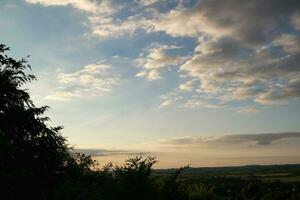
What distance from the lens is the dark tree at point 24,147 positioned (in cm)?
3231

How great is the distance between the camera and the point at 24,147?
34.4m

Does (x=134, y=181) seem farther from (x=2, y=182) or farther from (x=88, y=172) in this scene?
(x=88, y=172)

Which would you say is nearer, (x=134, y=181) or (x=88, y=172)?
(x=134, y=181)

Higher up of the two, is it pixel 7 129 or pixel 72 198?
pixel 7 129

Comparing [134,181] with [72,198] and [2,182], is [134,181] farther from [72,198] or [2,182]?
[2,182]

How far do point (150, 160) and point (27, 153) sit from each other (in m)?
19.2

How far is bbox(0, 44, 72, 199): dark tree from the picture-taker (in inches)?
1272

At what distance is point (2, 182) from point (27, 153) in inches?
161

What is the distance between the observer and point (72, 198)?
1798 centimetres

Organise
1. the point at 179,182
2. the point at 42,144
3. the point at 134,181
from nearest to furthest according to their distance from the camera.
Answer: the point at 134,181
the point at 179,182
the point at 42,144

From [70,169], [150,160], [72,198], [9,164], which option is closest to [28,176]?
[9,164]

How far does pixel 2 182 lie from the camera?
3050 cm

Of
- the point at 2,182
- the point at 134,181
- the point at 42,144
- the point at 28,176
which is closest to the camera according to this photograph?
the point at 134,181

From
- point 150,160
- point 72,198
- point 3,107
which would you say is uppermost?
point 3,107
